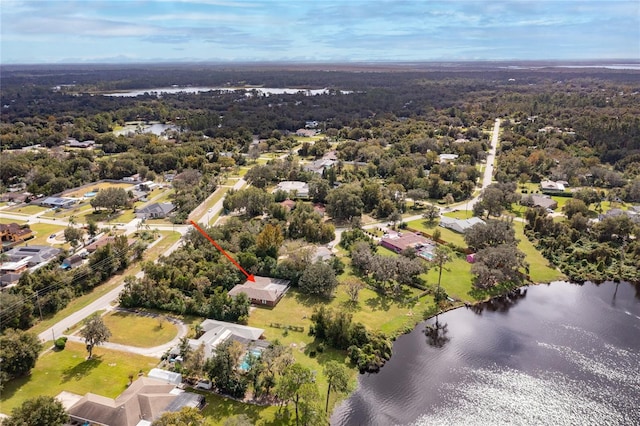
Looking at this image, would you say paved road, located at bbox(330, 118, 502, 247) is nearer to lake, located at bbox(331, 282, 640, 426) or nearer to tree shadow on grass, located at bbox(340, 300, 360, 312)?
tree shadow on grass, located at bbox(340, 300, 360, 312)

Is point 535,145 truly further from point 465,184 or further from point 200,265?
point 200,265

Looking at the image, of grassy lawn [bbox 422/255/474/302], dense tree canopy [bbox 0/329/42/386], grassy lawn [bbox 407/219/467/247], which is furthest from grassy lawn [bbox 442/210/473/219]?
dense tree canopy [bbox 0/329/42/386]

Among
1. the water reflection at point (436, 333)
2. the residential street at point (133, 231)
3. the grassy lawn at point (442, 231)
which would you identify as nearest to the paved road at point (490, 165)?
the residential street at point (133, 231)

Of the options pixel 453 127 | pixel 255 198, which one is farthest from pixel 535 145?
pixel 255 198

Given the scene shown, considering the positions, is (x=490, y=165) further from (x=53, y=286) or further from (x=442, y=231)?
(x=53, y=286)

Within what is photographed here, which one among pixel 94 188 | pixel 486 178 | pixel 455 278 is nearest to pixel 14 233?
pixel 94 188

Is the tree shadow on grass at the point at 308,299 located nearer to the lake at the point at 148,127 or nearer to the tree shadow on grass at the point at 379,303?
the tree shadow on grass at the point at 379,303
